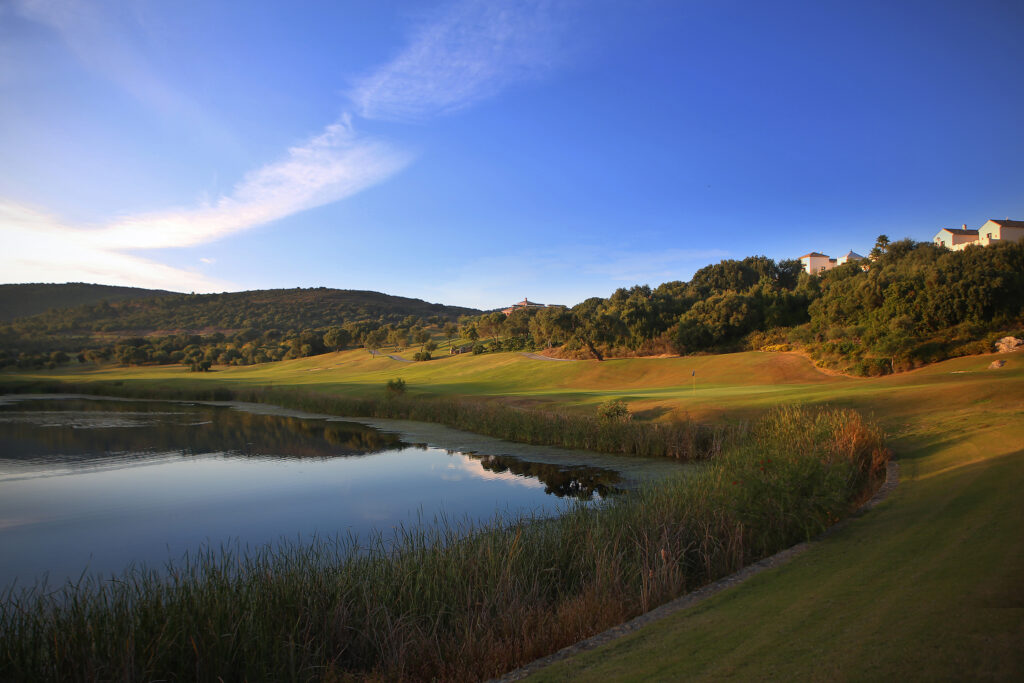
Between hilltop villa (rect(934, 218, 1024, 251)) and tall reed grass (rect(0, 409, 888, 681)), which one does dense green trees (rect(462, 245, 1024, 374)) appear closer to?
hilltop villa (rect(934, 218, 1024, 251))

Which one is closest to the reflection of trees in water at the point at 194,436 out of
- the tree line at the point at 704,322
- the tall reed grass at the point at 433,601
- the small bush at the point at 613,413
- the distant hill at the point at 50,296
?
the small bush at the point at 613,413

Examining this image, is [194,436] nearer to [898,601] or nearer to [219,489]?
[219,489]

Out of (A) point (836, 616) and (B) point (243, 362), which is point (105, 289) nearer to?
(B) point (243, 362)

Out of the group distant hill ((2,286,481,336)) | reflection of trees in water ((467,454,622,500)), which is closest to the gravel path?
reflection of trees in water ((467,454,622,500))

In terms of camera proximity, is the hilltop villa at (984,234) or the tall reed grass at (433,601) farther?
the hilltop villa at (984,234)

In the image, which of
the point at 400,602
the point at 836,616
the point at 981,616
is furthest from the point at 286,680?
the point at 981,616

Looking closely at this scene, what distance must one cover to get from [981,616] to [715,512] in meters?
4.47

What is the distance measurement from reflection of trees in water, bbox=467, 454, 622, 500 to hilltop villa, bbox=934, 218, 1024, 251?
72.2 m

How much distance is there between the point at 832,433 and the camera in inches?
536

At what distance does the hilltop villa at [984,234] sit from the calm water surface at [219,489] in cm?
7481

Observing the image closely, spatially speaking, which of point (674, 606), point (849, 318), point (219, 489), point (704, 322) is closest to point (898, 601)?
point (674, 606)

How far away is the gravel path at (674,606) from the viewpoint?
5184mm

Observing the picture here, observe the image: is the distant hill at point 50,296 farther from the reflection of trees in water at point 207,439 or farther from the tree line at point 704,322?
the reflection of trees in water at point 207,439

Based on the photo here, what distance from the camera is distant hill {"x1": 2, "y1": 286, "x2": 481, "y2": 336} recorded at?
93812mm
